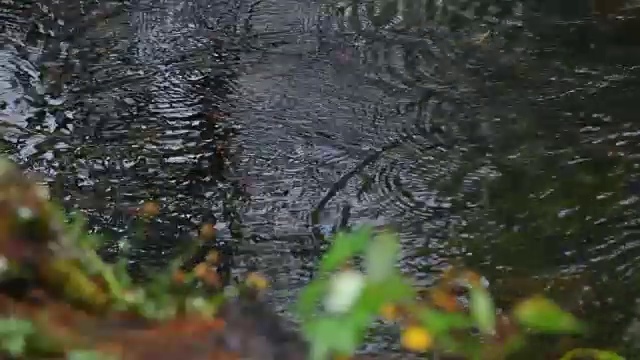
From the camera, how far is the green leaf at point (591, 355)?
1.79 metres

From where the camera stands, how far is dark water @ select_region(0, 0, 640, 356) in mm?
2381

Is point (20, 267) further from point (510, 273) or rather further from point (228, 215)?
point (510, 273)

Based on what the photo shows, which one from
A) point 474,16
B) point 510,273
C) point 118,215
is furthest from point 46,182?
point 474,16

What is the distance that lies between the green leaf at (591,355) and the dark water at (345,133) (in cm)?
11

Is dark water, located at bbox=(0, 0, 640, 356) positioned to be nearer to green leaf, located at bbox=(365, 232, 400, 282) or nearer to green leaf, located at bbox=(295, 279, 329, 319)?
green leaf, located at bbox=(295, 279, 329, 319)

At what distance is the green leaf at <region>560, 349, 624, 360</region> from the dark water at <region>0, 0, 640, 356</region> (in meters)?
0.11

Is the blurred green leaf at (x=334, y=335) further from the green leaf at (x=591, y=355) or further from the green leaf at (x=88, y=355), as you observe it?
the green leaf at (x=591, y=355)

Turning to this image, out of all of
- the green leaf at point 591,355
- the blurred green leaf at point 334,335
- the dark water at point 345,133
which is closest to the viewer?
the blurred green leaf at point 334,335

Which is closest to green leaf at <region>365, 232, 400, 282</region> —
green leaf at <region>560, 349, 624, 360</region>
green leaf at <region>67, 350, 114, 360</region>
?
green leaf at <region>67, 350, 114, 360</region>

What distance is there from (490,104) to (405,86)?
32 cm

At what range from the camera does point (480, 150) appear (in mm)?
2760

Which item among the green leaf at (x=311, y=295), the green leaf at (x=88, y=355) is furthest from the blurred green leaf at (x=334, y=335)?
the green leaf at (x=88, y=355)

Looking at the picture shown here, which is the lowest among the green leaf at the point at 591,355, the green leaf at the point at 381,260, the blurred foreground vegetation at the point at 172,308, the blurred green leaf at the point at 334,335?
the green leaf at the point at 591,355

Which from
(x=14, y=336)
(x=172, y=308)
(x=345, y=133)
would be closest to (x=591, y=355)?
(x=172, y=308)
